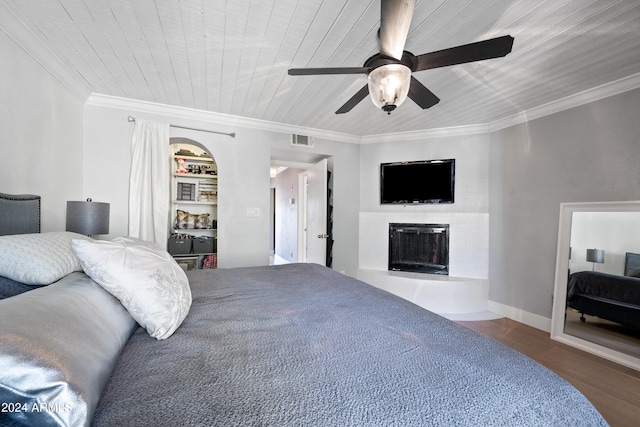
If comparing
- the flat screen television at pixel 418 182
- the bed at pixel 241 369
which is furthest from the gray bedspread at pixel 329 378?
the flat screen television at pixel 418 182

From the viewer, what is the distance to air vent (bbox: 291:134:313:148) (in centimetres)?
370

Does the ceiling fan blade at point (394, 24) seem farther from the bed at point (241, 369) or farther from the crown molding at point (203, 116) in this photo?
the crown molding at point (203, 116)

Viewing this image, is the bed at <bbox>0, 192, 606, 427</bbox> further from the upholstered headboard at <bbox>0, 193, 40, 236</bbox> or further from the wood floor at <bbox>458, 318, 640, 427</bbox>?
the wood floor at <bbox>458, 318, 640, 427</bbox>

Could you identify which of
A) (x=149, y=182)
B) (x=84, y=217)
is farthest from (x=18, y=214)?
(x=149, y=182)

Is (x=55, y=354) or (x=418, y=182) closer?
(x=55, y=354)

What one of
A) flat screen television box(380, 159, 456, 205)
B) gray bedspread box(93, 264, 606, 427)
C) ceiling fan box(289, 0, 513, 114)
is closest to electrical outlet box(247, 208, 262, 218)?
flat screen television box(380, 159, 456, 205)

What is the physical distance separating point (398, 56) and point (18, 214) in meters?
2.33

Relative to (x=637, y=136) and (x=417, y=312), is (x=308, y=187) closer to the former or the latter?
(x=417, y=312)

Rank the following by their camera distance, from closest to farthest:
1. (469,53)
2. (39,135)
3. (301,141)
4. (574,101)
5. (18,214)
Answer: (469,53) < (18,214) < (39,135) < (574,101) < (301,141)

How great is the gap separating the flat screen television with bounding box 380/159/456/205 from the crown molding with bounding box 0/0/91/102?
11.8 feet

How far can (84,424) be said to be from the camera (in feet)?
1.65

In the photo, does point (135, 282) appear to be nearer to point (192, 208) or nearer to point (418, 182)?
point (192, 208)

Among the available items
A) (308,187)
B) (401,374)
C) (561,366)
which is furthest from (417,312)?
(308,187)

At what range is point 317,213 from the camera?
407cm
